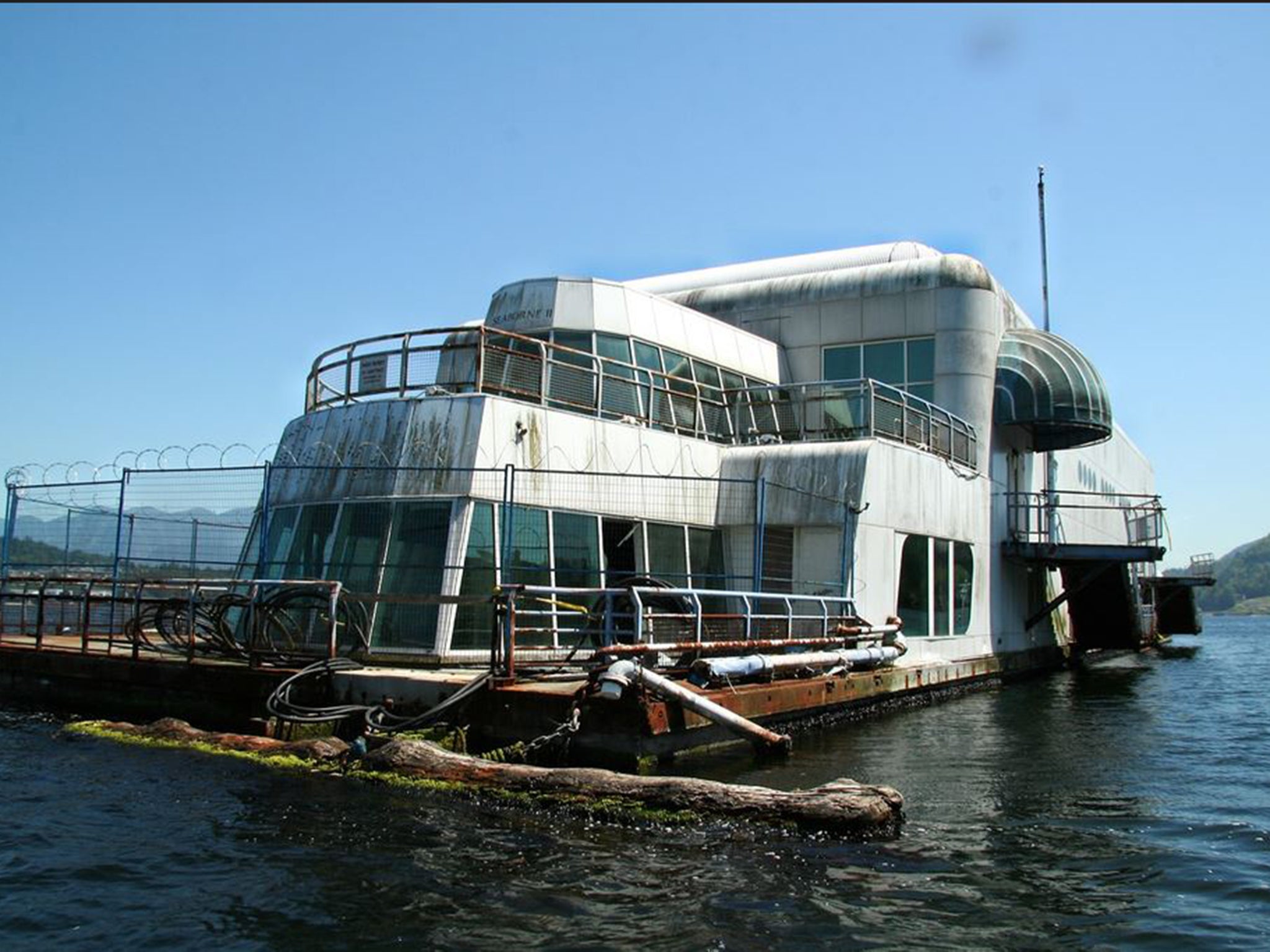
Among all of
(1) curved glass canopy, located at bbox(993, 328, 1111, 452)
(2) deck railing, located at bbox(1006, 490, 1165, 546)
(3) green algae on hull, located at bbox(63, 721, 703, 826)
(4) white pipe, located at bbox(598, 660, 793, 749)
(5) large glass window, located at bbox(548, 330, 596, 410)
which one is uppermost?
(1) curved glass canopy, located at bbox(993, 328, 1111, 452)

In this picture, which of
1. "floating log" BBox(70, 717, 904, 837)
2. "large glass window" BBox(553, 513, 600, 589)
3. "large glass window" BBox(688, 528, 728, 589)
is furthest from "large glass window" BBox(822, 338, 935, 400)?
"floating log" BBox(70, 717, 904, 837)

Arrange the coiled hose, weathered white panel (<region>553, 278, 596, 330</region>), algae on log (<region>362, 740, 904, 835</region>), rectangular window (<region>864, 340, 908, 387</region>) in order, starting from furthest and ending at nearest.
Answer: rectangular window (<region>864, 340, 908, 387</region>) < weathered white panel (<region>553, 278, 596, 330</region>) < the coiled hose < algae on log (<region>362, 740, 904, 835</region>)

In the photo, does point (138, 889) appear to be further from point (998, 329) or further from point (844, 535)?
point (998, 329)

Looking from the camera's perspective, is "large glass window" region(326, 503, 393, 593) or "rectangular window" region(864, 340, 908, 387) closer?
"large glass window" region(326, 503, 393, 593)

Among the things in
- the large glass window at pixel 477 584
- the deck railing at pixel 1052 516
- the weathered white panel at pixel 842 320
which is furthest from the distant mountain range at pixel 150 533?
the deck railing at pixel 1052 516

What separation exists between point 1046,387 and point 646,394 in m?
Answer: 10.3

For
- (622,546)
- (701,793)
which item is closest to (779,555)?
(622,546)

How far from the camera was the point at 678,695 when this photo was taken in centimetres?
1108

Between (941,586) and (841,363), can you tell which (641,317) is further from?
(941,586)

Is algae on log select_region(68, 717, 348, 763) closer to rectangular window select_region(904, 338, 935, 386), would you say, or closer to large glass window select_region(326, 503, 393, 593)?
large glass window select_region(326, 503, 393, 593)

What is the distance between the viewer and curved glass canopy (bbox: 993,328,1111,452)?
24.8 metres

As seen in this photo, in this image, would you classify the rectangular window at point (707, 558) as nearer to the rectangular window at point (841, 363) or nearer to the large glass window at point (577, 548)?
the large glass window at point (577, 548)

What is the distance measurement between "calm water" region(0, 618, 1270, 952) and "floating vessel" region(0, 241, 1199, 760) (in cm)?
201

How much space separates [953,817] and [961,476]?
1402 centimetres
